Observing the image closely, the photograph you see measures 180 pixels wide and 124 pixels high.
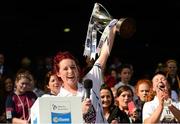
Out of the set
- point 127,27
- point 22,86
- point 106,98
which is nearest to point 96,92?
point 127,27

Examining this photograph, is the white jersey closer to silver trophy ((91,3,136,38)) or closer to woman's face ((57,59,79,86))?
woman's face ((57,59,79,86))

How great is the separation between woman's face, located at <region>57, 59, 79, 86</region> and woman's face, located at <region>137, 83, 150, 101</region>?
2642 mm

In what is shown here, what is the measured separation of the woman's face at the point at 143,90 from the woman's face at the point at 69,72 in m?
2.64

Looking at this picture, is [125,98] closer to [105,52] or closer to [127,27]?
[105,52]

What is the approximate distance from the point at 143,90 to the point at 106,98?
3.84 feet

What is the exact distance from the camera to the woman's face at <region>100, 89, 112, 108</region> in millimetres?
6051

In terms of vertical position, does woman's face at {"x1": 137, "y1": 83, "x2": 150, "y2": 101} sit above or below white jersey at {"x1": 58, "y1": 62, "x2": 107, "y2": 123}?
above

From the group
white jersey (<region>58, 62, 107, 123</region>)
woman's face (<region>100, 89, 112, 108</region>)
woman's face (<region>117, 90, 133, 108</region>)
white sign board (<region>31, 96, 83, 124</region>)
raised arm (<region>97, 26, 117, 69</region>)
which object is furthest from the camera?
woman's face (<region>117, 90, 133, 108</region>)

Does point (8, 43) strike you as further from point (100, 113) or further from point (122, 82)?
point (100, 113)

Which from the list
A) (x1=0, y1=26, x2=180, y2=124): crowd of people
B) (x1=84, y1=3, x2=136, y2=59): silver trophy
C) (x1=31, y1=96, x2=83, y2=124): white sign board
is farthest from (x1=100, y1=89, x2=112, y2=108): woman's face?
(x1=31, y1=96, x2=83, y2=124): white sign board

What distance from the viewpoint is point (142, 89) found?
7168 millimetres

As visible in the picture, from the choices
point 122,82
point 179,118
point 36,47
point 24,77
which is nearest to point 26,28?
point 36,47

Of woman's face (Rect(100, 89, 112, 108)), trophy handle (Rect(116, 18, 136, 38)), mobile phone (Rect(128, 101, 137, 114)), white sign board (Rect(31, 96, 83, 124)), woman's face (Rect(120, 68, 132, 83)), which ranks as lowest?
white sign board (Rect(31, 96, 83, 124))

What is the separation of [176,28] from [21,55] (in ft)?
13.1
